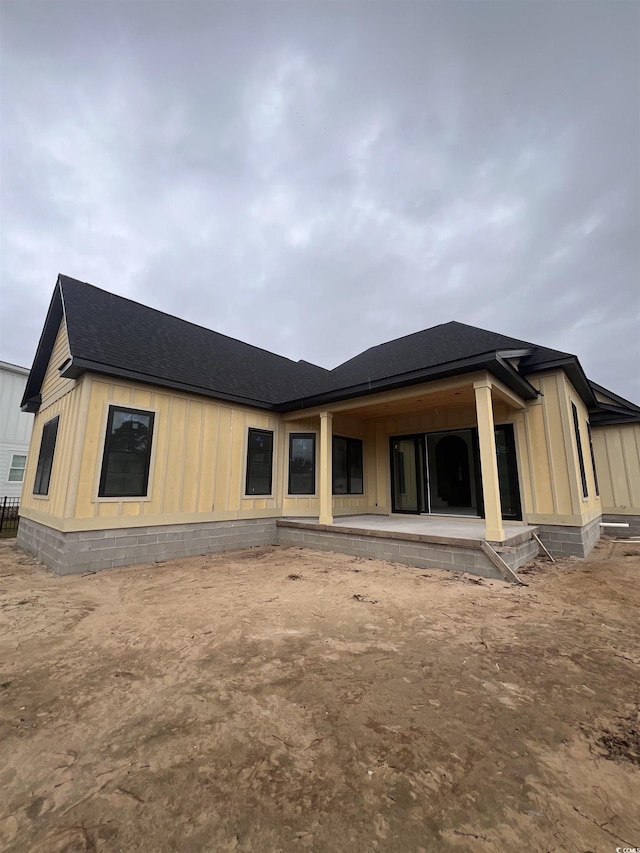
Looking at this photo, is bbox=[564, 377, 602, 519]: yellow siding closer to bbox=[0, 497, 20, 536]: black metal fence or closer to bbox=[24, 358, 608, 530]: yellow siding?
bbox=[24, 358, 608, 530]: yellow siding

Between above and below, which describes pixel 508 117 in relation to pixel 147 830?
above

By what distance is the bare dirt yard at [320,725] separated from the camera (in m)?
1.22

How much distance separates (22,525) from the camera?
754 centimetres

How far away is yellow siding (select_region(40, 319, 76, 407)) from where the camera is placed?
20.9ft

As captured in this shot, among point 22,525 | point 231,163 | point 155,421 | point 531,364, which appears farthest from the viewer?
point 231,163

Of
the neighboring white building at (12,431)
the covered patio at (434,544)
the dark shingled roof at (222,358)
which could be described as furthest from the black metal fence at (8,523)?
the covered patio at (434,544)

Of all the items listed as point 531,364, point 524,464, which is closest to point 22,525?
point 524,464

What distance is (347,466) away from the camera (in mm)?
8797

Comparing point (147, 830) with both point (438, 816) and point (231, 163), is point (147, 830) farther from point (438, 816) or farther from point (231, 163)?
point (231, 163)

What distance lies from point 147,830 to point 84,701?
114 centimetres

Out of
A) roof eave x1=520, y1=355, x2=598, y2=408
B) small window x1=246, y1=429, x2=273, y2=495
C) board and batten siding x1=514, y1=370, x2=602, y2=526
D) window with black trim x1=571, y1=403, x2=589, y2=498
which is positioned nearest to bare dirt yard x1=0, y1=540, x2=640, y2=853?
board and batten siding x1=514, y1=370, x2=602, y2=526

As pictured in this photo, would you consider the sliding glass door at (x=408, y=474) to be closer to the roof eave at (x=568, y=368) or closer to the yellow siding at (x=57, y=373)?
the roof eave at (x=568, y=368)

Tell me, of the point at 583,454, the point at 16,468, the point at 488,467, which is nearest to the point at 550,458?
the point at 583,454

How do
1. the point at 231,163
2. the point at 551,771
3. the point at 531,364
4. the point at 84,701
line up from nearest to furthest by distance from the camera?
1. the point at 551,771
2. the point at 84,701
3. the point at 531,364
4. the point at 231,163
